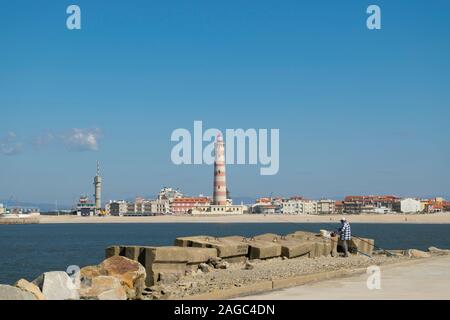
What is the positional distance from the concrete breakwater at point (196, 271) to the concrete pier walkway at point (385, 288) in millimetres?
643

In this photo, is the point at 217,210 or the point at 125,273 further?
the point at 217,210

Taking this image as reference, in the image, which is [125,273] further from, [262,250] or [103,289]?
[262,250]

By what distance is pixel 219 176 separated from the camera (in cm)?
16375

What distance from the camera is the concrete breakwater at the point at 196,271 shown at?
1198 centimetres

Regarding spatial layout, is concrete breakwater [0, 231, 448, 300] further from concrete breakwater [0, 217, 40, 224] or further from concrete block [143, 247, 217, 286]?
concrete breakwater [0, 217, 40, 224]

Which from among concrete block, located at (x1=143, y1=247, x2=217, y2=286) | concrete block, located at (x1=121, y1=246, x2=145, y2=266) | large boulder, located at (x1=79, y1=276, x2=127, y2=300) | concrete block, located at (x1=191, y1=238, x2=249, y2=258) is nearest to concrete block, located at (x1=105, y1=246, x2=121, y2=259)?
concrete block, located at (x1=121, y1=246, x2=145, y2=266)

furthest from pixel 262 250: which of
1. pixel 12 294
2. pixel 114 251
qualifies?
pixel 12 294

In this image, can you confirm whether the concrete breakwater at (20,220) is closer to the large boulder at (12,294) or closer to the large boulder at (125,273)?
the large boulder at (125,273)

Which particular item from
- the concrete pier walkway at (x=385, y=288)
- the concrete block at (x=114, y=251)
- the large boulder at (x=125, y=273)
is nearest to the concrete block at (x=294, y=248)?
the concrete pier walkway at (x=385, y=288)

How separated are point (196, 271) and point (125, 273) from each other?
117 inches

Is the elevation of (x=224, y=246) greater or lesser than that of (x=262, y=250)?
greater

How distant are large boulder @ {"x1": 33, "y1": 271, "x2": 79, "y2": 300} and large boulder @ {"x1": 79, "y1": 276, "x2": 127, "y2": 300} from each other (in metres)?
0.21
